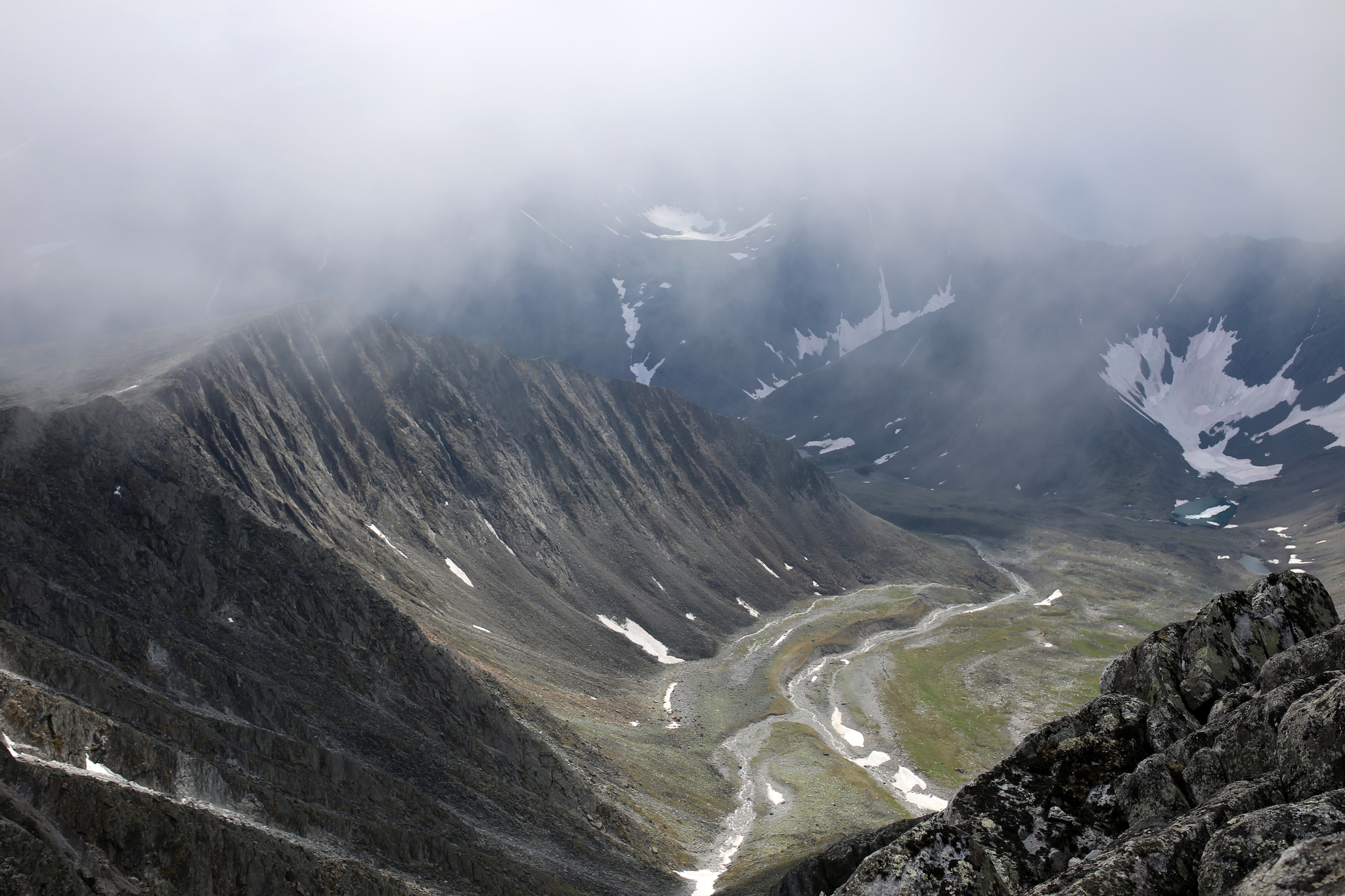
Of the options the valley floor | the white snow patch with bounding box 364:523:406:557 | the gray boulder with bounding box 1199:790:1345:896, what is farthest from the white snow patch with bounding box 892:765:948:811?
the gray boulder with bounding box 1199:790:1345:896

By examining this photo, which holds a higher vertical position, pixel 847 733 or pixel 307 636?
pixel 307 636

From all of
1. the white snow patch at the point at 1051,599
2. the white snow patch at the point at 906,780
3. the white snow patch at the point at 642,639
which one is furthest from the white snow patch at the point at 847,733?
the white snow patch at the point at 1051,599

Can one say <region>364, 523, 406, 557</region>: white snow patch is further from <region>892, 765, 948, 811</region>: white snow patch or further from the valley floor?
<region>892, 765, 948, 811</region>: white snow patch

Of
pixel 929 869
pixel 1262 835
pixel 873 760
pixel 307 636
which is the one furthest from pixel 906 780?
pixel 1262 835

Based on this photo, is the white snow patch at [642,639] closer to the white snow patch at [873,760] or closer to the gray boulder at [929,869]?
the white snow patch at [873,760]

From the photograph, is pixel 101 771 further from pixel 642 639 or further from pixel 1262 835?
pixel 642 639

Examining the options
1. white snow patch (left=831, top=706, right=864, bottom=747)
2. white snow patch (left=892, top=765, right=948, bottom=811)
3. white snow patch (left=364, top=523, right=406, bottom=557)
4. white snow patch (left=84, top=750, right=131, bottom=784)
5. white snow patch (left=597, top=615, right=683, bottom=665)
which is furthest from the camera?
white snow patch (left=597, top=615, right=683, bottom=665)
